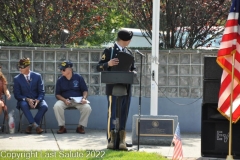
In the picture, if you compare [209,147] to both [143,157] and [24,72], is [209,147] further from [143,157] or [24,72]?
[24,72]

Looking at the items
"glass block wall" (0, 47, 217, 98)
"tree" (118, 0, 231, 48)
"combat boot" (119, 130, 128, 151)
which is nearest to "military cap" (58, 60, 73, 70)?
"glass block wall" (0, 47, 217, 98)

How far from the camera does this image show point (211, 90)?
9539 millimetres

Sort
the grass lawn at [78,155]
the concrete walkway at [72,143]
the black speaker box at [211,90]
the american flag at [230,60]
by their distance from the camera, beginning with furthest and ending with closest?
the concrete walkway at [72,143], the black speaker box at [211,90], the american flag at [230,60], the grass lawn at [78,155]

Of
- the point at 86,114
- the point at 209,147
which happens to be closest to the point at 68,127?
the point at 86,114

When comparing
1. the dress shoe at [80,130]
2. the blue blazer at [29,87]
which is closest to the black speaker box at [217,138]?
the dress shoe at [80,130]

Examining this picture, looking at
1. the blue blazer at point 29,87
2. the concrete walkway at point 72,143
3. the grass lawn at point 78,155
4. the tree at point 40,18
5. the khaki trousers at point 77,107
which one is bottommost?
the concrete walkway at point 72,143

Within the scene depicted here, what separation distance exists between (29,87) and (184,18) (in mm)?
3820

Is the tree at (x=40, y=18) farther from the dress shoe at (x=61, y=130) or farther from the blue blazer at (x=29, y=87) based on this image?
the dress shoe at (x=61, y=130)

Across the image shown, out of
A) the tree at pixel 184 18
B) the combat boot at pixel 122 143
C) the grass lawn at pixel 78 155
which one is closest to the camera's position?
the grass lawn at pixel 78 155

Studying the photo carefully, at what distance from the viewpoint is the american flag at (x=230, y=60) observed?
29.5ft

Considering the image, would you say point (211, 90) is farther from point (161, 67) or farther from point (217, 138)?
point (161, 67)

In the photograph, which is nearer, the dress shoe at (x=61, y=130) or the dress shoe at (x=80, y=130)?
the dress shoe at (x=61, y=130)

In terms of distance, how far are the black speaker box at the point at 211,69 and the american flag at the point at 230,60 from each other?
0.34 m

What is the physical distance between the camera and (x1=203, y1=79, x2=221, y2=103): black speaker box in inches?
375
